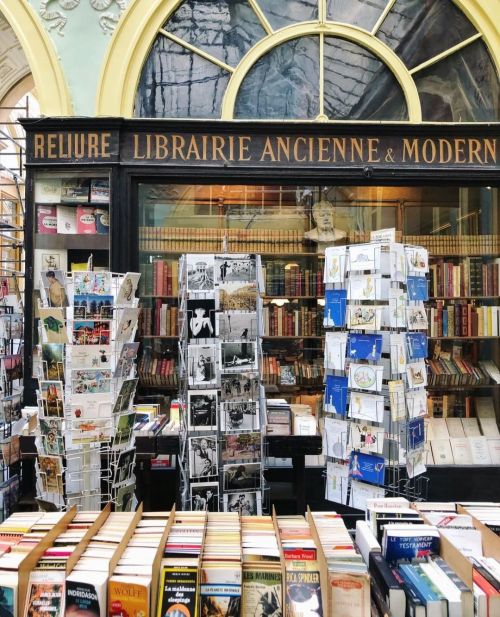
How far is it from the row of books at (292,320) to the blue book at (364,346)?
6.82ft

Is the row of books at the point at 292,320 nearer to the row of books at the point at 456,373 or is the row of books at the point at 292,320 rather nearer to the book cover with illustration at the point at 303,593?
the row of books at the point at 456,373

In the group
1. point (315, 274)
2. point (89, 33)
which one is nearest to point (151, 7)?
point (89, 33)

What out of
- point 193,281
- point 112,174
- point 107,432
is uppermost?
point 112,174

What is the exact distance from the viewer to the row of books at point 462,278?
637 cm

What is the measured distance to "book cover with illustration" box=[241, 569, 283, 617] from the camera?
2.00 m

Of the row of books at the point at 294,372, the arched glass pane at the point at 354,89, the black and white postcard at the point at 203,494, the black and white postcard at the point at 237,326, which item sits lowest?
the black and white postcard at the point at 203,494

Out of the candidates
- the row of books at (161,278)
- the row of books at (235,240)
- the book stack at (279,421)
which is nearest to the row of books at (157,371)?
the row of books at (161,278)

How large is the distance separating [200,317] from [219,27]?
368 centimetres

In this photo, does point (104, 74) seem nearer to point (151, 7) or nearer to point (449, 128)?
point (151, 7)

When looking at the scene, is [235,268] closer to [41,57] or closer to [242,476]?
[242,476]

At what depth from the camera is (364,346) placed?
4164 mm

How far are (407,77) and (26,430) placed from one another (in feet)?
17.0

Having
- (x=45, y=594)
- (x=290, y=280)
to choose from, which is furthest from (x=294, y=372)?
(x=45, y=594)

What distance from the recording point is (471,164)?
5.95 metres
